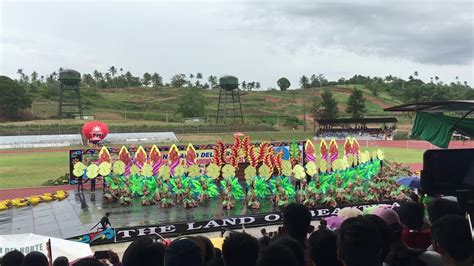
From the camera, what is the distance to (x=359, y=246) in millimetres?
2910

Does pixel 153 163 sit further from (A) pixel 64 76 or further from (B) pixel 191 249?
(A) pixel 64 76

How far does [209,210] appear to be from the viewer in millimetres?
16359

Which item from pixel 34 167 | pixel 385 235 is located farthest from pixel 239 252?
pixel 34 167

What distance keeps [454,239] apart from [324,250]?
37.9 inches

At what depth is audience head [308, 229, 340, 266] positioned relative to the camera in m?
3.29

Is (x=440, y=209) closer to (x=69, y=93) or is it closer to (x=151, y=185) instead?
(x=151, y=185)

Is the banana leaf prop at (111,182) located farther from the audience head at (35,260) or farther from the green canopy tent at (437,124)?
the audience head at (35,260)

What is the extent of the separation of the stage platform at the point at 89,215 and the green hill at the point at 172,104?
68.4 meters

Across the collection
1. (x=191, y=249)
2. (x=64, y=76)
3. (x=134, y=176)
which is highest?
(x=64, y=76)

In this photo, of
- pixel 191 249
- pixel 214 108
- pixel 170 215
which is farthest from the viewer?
pixel 214 108

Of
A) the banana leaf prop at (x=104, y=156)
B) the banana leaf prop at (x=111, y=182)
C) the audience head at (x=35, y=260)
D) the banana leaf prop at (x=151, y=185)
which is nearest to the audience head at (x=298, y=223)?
the audience head at (x=35, y=260)

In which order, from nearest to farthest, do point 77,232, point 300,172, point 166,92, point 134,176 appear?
point 77,232, point 300,172, point 134,176, point 166,92

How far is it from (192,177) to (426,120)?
11106 millimetres

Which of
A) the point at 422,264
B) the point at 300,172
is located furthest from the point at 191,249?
the point at 300,172
